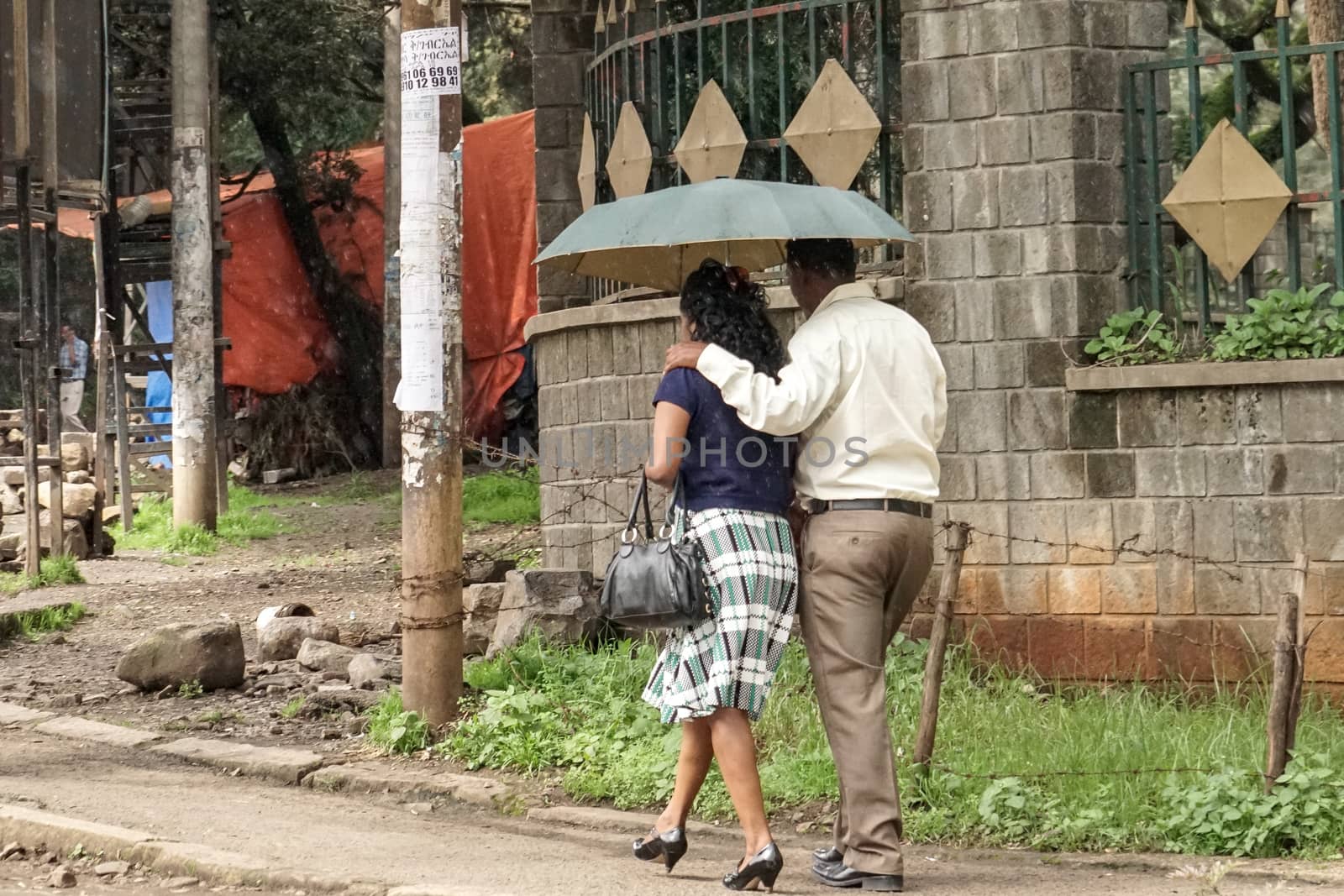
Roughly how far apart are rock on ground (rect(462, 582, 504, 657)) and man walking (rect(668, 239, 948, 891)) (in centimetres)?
403

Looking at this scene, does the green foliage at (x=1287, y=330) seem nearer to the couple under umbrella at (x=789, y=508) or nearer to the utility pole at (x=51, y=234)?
the couple under umbrella at (x=789, y=508)

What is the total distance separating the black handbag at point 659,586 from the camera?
Result: 4.80 m

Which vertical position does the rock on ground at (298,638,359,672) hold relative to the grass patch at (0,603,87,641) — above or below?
below

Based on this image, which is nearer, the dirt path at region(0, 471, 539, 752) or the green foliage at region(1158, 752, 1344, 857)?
the green foliage at region(1158, 752, 1344, 857)

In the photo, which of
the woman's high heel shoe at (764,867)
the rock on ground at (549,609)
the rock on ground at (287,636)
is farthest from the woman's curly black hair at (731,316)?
the rock on ground at (287,636)

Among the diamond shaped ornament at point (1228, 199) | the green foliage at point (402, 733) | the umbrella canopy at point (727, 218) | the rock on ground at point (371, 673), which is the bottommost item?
the green foliage at point (402, 733)

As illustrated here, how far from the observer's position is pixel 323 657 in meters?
9.00

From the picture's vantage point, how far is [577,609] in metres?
8.20

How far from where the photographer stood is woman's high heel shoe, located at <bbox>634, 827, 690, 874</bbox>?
16.6 feet

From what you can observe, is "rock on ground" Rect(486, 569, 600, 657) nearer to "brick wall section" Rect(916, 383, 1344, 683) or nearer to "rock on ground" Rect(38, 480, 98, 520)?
"brick wall section" Rect(916, 383, 1344, 683)

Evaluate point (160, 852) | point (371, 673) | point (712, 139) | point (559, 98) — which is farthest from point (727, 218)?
Result: point (559, 98)

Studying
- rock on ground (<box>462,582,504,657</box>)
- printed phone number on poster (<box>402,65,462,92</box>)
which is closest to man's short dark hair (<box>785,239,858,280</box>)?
printed phone number on poster (<box>402,65,462,92</box>)

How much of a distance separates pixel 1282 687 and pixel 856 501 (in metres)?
1.57

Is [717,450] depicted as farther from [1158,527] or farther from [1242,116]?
[1242,116]
